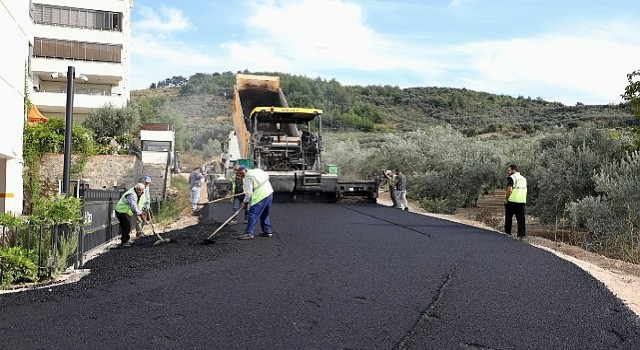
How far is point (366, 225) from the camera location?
1214 centimetres

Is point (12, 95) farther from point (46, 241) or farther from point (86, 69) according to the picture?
point (86, 69)

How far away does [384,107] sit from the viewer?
73438 millimetres

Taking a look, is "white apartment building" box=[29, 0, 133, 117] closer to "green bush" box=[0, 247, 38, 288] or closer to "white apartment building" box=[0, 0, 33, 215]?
"white apartment building" box=[0, 0, 33, 215]

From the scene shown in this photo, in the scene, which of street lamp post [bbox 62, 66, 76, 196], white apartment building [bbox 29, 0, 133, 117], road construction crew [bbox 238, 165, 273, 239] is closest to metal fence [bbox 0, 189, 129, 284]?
street lamp post [bbox 62, 66, 76, 196]

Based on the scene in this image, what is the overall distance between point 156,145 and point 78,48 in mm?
6619

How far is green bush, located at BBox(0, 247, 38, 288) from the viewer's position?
6.43 metres

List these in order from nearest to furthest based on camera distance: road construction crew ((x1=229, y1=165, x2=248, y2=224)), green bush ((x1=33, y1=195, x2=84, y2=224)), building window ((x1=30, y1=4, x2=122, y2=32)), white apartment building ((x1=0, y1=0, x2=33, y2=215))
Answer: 1. green bush ((x1=33, y1=195, x2=84, y2=224))
2. road construction crew ((x1=229, y1=165, x2=248, y2=224))
3. white apartment building ((x1=0, y1=0, x2=33, y2=215))
4. building window ((x1=30, y1=4, x2=122, y2=32))

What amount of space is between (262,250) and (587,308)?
179 inches

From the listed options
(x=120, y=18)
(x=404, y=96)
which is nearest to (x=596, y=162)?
(x=120, y=18)

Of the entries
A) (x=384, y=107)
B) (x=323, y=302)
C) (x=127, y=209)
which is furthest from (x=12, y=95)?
(x=384, y=107)

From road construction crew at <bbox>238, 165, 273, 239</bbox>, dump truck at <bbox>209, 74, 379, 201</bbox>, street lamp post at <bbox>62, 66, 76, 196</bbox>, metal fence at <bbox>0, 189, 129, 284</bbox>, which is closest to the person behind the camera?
metal fence at <bbox>0, 189, 129, 284</bbox>

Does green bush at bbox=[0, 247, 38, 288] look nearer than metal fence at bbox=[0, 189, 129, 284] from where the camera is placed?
Yes

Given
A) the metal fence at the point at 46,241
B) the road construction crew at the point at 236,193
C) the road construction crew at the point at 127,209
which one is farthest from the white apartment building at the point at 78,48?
the metal fence at the point at 46,241

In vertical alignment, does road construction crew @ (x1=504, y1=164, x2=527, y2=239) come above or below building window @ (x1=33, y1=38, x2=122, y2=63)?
below
